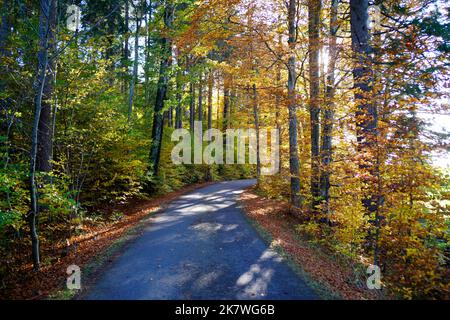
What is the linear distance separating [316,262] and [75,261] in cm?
564

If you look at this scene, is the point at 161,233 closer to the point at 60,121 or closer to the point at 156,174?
the point at 60,121

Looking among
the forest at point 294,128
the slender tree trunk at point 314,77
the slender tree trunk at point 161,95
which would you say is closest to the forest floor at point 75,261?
the forest at point 294,128

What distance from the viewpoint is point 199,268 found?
18.6ft

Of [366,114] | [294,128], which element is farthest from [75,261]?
[294,128]

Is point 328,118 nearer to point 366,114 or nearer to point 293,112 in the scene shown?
point 293,112

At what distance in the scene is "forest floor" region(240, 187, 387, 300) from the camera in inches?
194

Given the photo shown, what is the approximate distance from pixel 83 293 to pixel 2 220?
90.9 inches

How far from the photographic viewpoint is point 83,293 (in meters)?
4.69

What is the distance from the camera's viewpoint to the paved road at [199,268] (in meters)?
4.68

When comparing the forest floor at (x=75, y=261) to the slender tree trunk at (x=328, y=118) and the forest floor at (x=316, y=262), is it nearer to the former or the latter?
the forest floor at (x=316, y=262)

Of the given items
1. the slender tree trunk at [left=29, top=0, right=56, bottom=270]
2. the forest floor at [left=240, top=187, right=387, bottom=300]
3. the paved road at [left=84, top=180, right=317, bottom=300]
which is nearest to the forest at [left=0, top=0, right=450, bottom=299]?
the slender tree trunk at [left=29, top=0, right=56, bottom=270]

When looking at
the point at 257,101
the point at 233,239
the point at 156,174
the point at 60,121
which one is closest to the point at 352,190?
the point at 233,239

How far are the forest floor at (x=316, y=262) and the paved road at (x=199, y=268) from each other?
1.09ft

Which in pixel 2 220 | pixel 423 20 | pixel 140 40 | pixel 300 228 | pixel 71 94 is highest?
pixel 140 40
